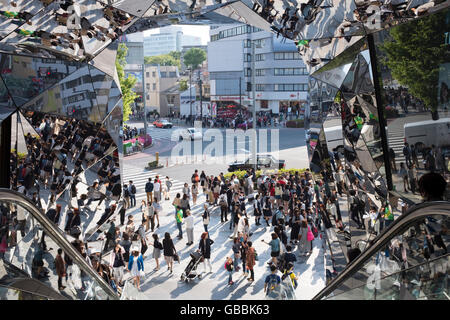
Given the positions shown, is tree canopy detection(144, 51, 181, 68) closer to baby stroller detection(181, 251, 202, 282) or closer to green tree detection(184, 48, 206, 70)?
green tree detection(184, 48, 206, 70)

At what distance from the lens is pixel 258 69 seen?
157 ft

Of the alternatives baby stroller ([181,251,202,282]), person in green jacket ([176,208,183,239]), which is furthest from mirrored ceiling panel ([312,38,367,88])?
person in green jacket ([176,208,183,239])

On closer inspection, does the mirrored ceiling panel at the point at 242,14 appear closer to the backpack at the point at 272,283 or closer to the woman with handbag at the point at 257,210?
the backpack at the point at 272,283

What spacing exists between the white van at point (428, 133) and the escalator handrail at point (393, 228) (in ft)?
5.88

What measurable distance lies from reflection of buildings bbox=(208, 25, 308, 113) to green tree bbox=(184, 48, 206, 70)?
93.0ft

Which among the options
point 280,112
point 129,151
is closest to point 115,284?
point 129,151

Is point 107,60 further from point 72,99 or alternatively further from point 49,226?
point 49,226

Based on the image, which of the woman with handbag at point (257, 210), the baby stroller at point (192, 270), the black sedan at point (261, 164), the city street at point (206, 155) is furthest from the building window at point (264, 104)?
the baby stroller at point (192, 270)

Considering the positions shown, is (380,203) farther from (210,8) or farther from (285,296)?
(210,8)

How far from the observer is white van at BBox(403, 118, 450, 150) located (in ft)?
18.8

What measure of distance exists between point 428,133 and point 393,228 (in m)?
2.22
